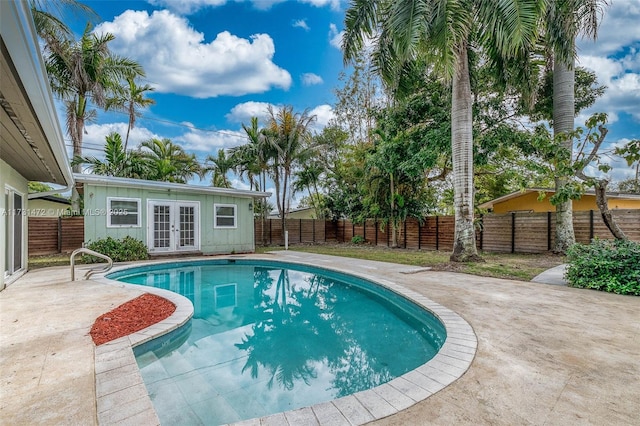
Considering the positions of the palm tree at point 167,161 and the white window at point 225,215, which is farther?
the palm tree at point 167,161

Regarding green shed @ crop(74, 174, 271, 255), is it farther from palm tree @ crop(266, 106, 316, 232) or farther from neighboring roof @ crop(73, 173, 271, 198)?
palm tree @ crop(266, 106, 316, 232)

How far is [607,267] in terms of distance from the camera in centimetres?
560

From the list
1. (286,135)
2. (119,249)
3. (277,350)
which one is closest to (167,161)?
(286,135)

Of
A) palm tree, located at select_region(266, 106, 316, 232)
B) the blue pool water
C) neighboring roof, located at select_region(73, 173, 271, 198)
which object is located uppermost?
palm tree, located at select_region(266, 106, 316, 232)

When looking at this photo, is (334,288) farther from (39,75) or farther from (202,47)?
(202,47)

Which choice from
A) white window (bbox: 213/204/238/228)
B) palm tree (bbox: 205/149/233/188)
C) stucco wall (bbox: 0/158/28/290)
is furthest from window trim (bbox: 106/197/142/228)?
palm tree (bbox: 205/149/233/188)

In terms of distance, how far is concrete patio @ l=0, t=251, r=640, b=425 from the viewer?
6.68 ft

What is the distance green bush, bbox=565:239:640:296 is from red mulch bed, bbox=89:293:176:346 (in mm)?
7361

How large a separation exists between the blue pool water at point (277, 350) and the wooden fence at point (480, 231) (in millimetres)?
7767

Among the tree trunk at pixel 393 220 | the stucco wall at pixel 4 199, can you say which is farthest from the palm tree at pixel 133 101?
the tree trunk at pixel 393 220

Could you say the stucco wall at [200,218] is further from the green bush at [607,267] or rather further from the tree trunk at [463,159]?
the green bush at [607,267]

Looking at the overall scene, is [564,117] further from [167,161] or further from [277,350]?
[167,161]

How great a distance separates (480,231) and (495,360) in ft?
36.2

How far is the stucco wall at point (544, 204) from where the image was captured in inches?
524
